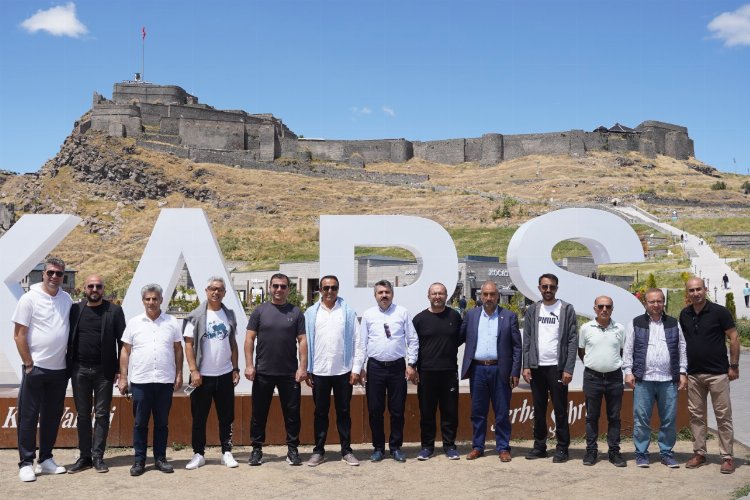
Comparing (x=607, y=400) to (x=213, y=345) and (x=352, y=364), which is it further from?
(x=213, y=345)

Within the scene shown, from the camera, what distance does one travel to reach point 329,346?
19.9 feet

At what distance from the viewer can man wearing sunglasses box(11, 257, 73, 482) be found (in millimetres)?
5664

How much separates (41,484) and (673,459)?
4925 millimetres

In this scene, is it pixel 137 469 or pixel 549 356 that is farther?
pixel 549 356

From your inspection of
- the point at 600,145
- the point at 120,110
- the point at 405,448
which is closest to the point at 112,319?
the point at 405,448

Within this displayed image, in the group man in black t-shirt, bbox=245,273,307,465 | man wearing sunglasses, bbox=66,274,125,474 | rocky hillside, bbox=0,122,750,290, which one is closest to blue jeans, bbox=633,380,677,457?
man in black t-shirt, bbox=245,273,307,465

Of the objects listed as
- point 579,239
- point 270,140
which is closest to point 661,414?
point 579,239

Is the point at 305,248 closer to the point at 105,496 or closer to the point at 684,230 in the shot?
the point at 684,230

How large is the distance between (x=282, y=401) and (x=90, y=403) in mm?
1512

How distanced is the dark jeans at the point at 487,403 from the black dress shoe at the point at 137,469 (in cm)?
269

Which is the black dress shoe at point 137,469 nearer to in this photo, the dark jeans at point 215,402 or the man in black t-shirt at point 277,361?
the dark jeans at point 215,402

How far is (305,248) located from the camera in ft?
164

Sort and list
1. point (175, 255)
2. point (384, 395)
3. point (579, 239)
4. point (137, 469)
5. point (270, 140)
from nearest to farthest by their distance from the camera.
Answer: point (137, 469) → point (384, 395) → point (175, 255) → point (579, 239) → point (270, 140)

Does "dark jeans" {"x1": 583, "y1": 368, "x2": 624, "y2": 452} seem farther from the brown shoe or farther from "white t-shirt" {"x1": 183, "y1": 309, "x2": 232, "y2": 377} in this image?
"white t-shirt" {"x1": 183, "y1": 309, "x2": 232, "y2": 377}
